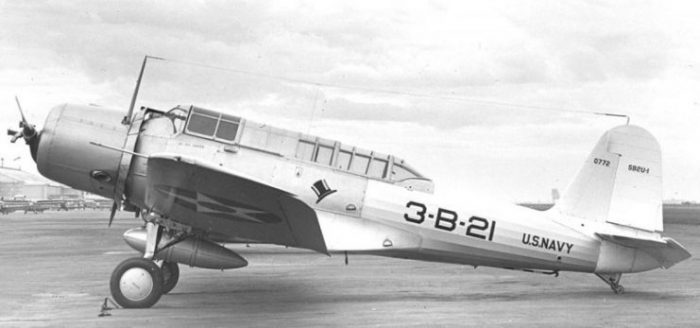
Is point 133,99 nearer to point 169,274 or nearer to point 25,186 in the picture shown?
point 169,274

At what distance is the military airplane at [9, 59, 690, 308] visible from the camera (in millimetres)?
8633

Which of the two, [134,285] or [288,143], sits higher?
[288,143]

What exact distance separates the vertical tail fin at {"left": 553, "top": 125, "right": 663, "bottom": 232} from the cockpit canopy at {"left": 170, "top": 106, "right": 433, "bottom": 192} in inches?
115

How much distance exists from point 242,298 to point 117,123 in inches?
118

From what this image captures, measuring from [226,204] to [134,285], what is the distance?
5.51 ft

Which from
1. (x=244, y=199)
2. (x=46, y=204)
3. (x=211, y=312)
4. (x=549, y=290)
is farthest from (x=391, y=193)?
(x=46, y=204)

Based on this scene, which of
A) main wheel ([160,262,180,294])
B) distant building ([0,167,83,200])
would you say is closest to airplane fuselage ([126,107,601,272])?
main wheel ([160,262,180,294])

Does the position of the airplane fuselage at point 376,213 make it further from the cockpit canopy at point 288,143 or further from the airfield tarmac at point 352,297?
the airfield tarmac at point 352,297

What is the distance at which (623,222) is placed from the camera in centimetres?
1011

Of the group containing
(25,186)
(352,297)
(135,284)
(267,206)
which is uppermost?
(267,206)

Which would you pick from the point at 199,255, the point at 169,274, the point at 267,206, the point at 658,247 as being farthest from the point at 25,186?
the point at 658,247

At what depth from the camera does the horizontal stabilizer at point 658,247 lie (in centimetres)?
974

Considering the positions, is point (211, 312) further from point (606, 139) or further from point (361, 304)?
point (606, 139)

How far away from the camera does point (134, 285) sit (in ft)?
28.2
